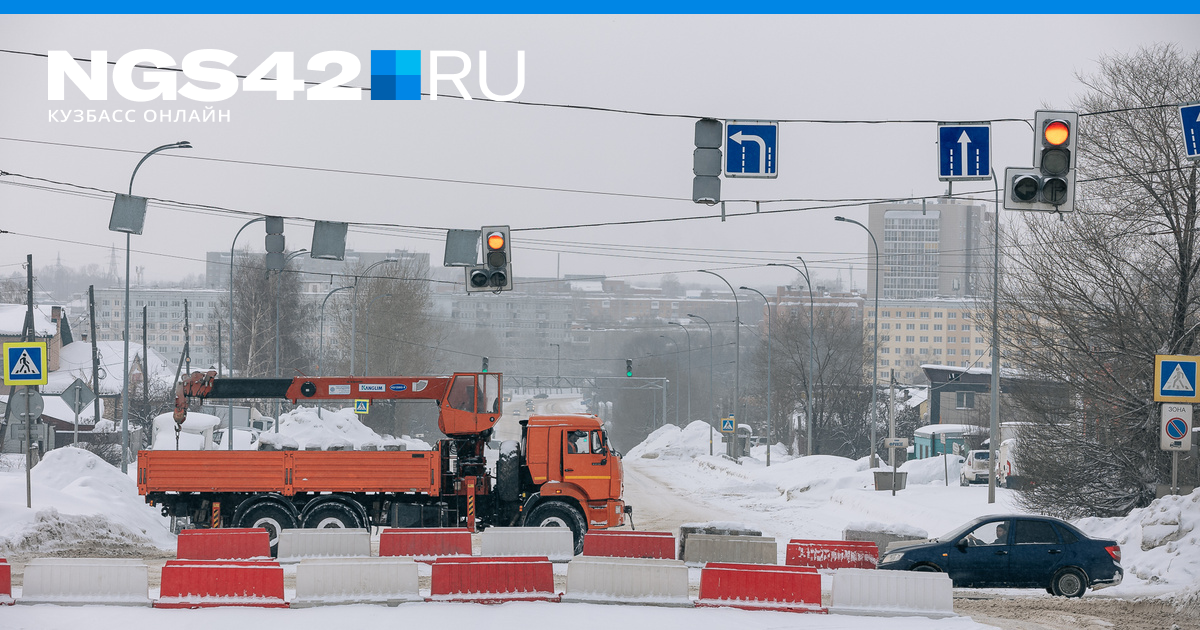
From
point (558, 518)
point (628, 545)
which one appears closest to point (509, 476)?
point (558, 518)

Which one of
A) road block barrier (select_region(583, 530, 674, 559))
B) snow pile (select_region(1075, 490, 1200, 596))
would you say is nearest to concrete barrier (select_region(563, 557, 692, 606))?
road block barrier (select_region(583, 530, 674, 559))

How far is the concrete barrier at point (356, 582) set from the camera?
13.4 m

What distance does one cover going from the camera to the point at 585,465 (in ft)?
67.3

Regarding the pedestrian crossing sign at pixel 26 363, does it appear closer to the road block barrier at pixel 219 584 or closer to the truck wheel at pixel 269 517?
the truck wheel at pixel 269 517

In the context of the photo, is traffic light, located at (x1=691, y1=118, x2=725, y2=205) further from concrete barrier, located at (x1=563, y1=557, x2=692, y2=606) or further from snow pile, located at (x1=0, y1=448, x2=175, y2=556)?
snow pile, located at (x1=0, y1=448, x2=175, y2=556)

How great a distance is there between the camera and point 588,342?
192500 mm

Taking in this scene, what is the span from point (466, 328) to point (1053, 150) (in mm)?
171196

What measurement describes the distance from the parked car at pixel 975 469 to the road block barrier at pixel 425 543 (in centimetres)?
3209

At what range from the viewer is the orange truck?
65.8 feet

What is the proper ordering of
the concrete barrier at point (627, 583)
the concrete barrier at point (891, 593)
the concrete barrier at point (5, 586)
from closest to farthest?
the concrete barrier at point (5, 586) < the concrete barrier at point (891, 593) < the concrete barrier at point (627, 583)

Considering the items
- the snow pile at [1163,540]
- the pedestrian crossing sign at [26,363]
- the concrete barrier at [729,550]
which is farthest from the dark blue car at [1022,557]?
the pedestrian crossing sign at [26,363]

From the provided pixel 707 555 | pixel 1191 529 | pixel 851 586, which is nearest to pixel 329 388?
pixel 707 555

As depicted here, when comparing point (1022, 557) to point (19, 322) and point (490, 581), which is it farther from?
point (19, 322)

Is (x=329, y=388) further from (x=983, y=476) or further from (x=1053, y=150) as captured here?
(x=983, y=476)
